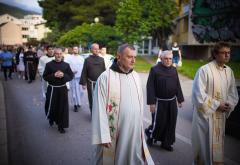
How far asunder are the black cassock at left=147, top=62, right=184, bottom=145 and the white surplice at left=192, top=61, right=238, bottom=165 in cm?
139

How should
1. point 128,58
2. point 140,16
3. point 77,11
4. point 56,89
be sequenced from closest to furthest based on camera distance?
point 128,58
point 56,89
point 140,16
point 77,11

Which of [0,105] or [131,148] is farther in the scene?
[0,105]

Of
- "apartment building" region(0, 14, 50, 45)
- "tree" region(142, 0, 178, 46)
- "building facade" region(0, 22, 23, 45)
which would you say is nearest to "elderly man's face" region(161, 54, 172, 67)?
"apartment building" region(0, 14, 50, 45)

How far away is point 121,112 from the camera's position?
400 cm

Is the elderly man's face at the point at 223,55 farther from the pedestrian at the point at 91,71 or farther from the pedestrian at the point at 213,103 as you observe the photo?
the pedestrian at the point at 91,71

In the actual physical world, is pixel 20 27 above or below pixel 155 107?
above

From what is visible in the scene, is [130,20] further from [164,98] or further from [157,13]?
[164,98]

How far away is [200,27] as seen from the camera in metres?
27.7

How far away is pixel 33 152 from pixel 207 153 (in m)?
3.24

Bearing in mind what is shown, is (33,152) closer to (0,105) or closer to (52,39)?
(0,105)

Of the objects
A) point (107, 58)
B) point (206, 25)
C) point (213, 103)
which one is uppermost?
point (206, 25)

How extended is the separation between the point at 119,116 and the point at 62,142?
10.4 ft

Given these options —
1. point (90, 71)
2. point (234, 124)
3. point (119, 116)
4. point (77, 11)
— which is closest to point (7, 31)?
point (90, 71)

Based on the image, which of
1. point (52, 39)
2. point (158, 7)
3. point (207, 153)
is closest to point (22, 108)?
point (207, 153)
